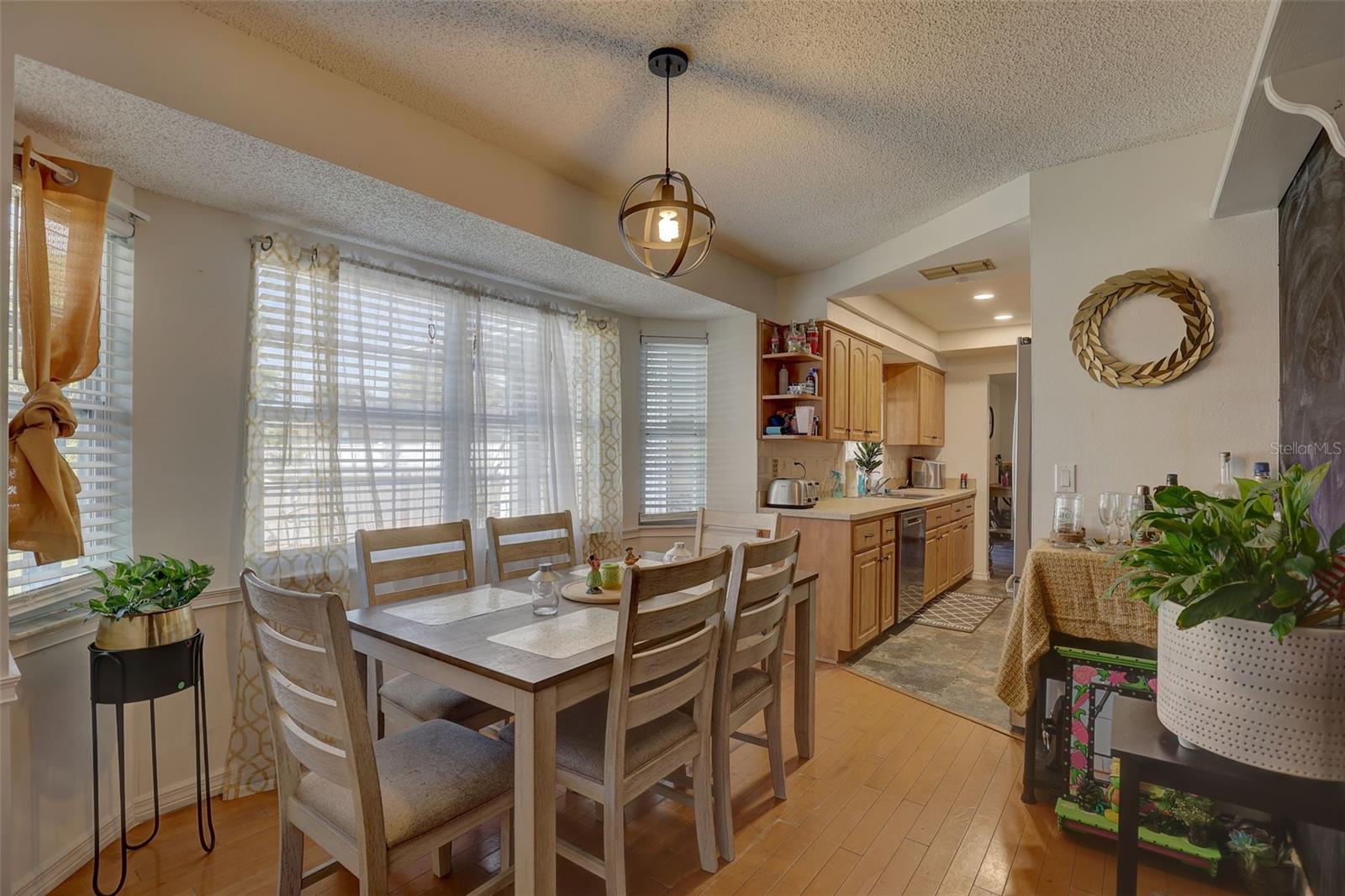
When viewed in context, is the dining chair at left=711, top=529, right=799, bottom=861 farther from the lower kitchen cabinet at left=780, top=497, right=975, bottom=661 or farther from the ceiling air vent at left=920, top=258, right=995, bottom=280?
the ceiling air vent at left=920, top=258, right=995, bottom=280

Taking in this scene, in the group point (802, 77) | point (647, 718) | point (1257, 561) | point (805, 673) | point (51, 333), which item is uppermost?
point (802, 77)

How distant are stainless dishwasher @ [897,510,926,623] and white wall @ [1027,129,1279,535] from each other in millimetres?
1638

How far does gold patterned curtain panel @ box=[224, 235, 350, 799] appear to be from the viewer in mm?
2441

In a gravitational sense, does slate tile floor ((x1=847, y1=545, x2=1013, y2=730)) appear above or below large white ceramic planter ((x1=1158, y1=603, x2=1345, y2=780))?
below

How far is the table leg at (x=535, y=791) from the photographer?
58.6 inches

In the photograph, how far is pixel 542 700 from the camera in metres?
1.50

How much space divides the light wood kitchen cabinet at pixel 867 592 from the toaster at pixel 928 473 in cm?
266

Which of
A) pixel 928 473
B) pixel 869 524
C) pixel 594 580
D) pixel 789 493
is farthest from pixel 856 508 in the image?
pixel 928 473

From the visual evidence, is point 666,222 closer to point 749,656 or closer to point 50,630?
point 749,656

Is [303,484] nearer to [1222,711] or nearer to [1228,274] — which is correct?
[1222,711]

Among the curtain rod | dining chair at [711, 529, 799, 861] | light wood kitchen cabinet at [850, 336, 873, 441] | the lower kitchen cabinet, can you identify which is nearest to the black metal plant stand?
the curtain rod

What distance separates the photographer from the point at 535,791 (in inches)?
Answer: 58.7

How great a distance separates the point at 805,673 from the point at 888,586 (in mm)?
1838

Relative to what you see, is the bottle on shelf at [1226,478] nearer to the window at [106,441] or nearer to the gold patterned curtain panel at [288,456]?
the gold patterned curtain panel at [288,456]
